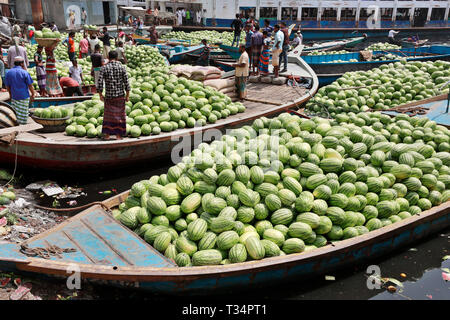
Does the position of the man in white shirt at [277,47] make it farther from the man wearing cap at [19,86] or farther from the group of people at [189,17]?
the group of people at [189,17]

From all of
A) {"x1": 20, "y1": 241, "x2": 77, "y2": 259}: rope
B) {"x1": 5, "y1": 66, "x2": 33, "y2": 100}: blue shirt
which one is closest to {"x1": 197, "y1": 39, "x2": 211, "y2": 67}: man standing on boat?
{"x1": 5, "y1": 66, "x2": 33, "y2": 100}: blue shirt

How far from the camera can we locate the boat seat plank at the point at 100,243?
4199mm

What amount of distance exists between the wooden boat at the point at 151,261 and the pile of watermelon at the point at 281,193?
15cm

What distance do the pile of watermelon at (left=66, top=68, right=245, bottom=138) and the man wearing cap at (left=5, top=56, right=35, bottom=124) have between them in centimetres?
111

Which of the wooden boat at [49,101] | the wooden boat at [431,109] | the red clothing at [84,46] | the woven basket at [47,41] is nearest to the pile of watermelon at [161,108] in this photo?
the wooden boat at [49,101]

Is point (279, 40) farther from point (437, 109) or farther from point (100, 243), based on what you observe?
point (100, 243)

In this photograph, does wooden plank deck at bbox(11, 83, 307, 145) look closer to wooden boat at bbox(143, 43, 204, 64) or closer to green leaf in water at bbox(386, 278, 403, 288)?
green leaf in water at bbox(386, 278, 403, 288)

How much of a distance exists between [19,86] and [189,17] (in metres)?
34.3

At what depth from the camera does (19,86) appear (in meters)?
8.01

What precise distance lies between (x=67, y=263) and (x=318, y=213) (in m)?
3.08

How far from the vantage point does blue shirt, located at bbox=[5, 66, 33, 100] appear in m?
7.96

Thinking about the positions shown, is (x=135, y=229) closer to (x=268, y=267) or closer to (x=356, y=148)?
(x=268, y=267)

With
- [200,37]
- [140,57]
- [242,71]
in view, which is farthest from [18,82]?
[200,37]

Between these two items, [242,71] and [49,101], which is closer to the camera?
[49,101]
